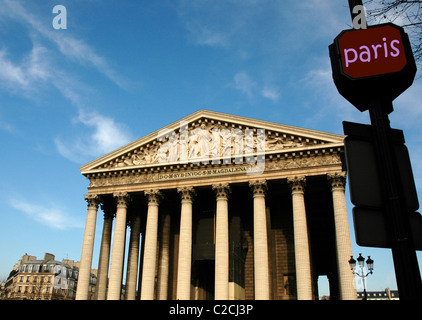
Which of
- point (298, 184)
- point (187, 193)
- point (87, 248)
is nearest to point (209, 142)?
point (187, 193)

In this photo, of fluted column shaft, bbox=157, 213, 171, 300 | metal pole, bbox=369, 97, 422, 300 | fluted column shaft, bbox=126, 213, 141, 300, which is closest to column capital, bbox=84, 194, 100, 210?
fluted column shaft, bbox=126, 213, 141, 300

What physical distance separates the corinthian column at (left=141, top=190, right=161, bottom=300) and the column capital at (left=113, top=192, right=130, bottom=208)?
2111mm

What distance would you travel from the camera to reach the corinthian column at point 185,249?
3195 cm

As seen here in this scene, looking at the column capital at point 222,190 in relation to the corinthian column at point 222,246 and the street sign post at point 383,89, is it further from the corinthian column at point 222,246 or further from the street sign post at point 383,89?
the street sign post at point 383,89

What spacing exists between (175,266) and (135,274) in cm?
392

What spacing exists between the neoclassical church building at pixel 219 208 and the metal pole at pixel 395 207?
90.5 ft

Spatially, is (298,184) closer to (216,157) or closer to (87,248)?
(216,157)

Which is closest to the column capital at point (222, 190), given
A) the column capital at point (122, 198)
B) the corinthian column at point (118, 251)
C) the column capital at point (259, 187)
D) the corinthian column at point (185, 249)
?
the column capital at point (259, 187)

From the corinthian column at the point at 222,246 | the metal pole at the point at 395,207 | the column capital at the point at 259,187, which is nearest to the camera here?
the metal pole at the point at 395,207

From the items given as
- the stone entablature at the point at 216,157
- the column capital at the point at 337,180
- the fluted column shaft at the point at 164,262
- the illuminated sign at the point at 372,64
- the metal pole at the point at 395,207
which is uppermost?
the stone entablature at the point at 216,157

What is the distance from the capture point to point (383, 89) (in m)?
3.71

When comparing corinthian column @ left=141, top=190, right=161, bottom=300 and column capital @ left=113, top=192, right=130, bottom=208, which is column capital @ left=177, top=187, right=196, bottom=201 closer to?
corinthian column @ left=141, top=190, right=161, bottom=300

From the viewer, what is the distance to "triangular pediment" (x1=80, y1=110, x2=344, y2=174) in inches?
1302
